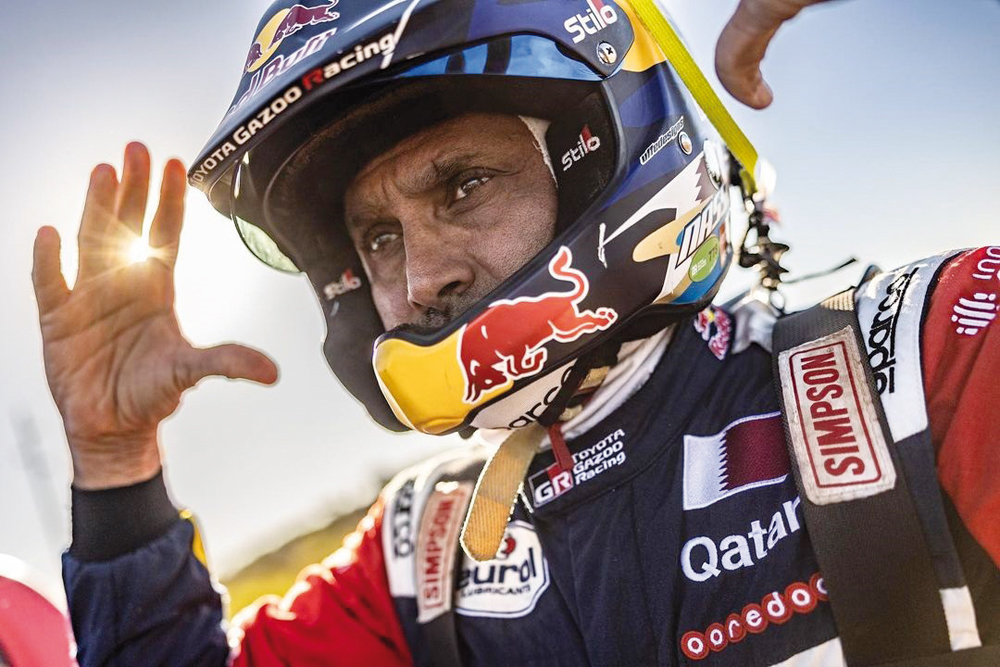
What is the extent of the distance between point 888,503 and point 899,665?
21cm

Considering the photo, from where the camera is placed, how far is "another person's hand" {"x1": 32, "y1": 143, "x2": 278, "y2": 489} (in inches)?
62.6

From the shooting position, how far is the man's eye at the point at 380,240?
173 centimetres

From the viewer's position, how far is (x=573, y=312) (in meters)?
1.34

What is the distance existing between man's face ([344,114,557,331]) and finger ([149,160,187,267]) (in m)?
0.40

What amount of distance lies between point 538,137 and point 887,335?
706 mm

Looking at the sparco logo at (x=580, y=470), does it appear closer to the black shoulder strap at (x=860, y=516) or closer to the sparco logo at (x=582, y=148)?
the black shoulder strap at (x=860, y=516)

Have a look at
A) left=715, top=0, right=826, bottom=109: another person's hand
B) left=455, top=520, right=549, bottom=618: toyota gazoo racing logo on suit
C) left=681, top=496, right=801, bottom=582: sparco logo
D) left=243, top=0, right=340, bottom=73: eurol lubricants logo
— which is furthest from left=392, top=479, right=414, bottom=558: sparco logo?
left=715, top=0, right=826, bottom=109: another person's hand

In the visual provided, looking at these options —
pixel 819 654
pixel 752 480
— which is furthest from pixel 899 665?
pixel 752 480

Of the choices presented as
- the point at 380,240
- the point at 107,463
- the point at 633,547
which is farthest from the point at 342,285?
the point at 633,547

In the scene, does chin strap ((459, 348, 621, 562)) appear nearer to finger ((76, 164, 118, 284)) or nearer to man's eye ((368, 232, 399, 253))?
man's eye ((368, 232, 399, 253))

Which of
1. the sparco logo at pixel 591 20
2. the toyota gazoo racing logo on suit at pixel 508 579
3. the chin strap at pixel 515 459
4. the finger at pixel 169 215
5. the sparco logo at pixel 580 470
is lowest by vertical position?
the toyota gazoo racing logo on suit at pixel 508 579

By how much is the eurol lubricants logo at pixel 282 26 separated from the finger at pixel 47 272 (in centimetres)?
52

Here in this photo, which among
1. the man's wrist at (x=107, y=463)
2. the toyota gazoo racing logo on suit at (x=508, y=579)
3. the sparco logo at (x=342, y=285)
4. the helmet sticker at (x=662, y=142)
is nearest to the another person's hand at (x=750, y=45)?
the helmet sticker at (x=662, y=142)

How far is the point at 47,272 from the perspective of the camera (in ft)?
5.30
